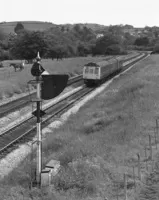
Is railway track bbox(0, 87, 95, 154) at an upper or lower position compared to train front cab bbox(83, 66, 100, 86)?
lower

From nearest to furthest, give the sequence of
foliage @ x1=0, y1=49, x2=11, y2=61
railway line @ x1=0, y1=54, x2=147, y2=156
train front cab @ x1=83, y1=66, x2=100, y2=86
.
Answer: railway line @ x1=0, y1=54, x2=147, y2=156 → train front cab @ x1=83, y1=66, x2=100, y2=86 → foliage @ x1=0, y1=49, x2=11, y2=61

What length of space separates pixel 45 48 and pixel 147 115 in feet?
181

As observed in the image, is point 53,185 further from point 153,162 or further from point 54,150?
point 54,150

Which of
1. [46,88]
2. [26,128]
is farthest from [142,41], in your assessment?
[46,88]

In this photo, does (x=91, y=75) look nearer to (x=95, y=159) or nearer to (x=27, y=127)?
(x=27, y=127)

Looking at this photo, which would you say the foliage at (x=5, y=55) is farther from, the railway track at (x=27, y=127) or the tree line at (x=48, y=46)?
the railway track at (x=27, y=127)

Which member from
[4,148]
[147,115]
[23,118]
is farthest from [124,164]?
[23,118]

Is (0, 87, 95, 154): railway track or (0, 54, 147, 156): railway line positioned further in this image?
(0, 87, 95, 154): railway track

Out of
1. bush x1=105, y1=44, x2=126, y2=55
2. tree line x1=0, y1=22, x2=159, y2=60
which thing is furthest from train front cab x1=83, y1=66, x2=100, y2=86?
bush x1=105, y1=44, x2=126, y2=55

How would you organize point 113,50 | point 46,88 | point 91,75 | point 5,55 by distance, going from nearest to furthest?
1. point 46,88
2. point 91,75
3. point 5,55
4. point 113,50

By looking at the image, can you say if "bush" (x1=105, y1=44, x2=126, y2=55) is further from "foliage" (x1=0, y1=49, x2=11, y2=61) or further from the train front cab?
the train front cab

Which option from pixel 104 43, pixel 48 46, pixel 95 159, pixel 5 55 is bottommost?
pixel 95 159

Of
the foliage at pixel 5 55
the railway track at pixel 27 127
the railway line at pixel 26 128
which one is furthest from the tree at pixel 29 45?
the railway line at pixel 26 128

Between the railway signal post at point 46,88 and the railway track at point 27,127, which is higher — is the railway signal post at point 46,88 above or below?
above
